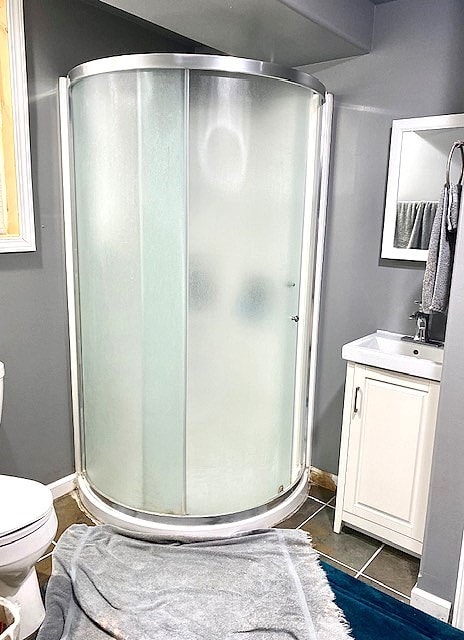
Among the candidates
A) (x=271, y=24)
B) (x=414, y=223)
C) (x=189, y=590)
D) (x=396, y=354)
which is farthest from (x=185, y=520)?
(x=271, y=24)

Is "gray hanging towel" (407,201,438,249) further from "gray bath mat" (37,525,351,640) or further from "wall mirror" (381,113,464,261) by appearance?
"gray bath mat" (37,525,351,640)

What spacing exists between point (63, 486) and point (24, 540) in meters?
1.01

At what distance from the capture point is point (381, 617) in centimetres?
179

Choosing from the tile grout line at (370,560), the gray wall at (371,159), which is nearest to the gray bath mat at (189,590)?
the tile grout line at (370,560)

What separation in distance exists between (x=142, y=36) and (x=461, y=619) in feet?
9.16

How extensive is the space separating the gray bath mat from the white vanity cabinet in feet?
0.99

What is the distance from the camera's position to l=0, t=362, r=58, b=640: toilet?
1.53 meters

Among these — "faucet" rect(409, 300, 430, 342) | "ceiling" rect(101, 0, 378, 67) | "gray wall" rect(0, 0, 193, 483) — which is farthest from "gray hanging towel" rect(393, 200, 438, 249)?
"gray wall" rect(0, 0, 193, 483)

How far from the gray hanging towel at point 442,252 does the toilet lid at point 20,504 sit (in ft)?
5.01

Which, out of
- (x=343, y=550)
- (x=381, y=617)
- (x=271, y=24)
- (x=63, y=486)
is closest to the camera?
(x=381, y=617)

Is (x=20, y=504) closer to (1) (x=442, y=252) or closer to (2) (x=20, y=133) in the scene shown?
(2) (x=20, y=133)

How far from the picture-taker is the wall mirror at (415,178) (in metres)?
2.12

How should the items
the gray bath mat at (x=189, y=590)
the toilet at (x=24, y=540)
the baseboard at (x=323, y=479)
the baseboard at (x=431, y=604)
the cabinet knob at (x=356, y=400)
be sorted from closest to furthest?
the toilet at (x=24, y=540) < the gray bath mat at (x=189, y=590) < the baseboard at (x=431, y=604) < the cabinet knob at (x=356, y=400) < the baseboard at (x=323, y=479)

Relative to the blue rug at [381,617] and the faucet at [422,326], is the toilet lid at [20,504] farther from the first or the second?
the faucet at [422,326]
